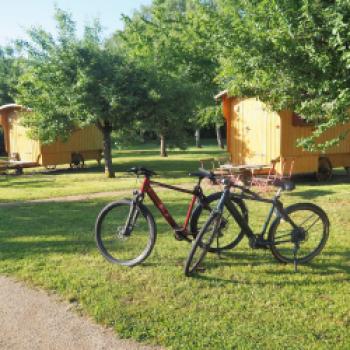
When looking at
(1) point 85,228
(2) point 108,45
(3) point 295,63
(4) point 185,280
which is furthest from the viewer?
(2) point 108,45

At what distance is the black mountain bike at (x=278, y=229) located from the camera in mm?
4828

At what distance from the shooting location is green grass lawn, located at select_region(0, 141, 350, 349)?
3521mm

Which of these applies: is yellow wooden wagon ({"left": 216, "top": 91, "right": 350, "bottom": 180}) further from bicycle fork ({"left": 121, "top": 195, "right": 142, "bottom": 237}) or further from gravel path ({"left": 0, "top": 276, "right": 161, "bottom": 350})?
gravel path ({"left": 0, "top": 276, "right": 161, "bottom": 350})

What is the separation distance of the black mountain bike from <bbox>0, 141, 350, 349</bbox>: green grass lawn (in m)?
0.16

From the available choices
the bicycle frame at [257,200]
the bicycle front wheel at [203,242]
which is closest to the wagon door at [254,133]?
the bicycle frame at [257,200]

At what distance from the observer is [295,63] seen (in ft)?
20.8

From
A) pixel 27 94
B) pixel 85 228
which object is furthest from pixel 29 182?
pixel 85 228

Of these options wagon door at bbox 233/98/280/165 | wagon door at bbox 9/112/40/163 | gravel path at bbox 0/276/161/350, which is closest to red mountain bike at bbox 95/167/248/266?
gravel path at bbox 0/276/161/350

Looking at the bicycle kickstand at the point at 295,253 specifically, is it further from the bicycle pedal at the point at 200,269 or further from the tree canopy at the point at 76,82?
the tree canopy at the point at 76,82

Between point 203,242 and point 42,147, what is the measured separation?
1464cm

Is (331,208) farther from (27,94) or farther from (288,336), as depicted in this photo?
(27,94)

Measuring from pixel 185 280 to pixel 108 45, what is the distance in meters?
12.8

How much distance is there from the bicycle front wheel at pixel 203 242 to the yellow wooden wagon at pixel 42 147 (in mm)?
14373

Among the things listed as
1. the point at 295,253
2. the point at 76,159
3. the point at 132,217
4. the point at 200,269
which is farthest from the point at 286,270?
the point at 76,159
